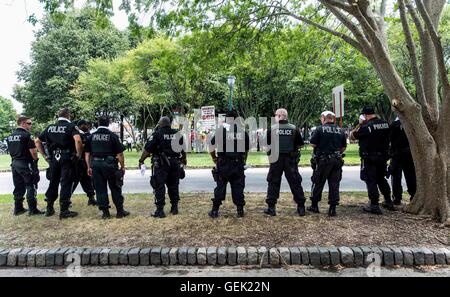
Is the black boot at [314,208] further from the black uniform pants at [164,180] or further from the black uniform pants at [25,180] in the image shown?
the black uniform pants at [25,180]

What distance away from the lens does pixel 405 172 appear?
24.2 feet

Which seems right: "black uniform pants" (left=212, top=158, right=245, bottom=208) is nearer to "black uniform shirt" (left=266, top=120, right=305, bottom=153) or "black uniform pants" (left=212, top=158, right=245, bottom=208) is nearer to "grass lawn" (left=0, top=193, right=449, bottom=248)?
"grass lawn" (left=0, top=193, right=449, bottom=248)

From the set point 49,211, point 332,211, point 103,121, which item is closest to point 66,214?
point 49,211

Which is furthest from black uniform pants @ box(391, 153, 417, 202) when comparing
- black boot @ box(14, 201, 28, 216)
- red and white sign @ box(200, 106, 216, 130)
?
red and white sign @ box(200, 106, 216, 130)

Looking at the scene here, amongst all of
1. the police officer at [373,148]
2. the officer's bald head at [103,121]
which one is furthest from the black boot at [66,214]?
the police officer at [373,148]

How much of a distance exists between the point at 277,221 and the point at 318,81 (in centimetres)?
1904

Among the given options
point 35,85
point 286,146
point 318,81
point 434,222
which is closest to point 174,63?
point 286,146

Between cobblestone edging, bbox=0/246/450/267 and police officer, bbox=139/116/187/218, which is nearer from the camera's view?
cobblestone edging, bbox=0/246/450/267

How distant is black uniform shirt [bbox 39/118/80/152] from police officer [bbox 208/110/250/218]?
272cm

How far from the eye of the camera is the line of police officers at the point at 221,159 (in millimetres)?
6465

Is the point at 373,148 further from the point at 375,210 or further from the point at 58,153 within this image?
the point at 58,153

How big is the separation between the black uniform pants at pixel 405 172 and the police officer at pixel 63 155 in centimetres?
642

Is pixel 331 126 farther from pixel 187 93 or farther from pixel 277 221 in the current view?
pixel 187 93

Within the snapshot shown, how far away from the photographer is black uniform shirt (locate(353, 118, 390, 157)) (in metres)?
6.76
